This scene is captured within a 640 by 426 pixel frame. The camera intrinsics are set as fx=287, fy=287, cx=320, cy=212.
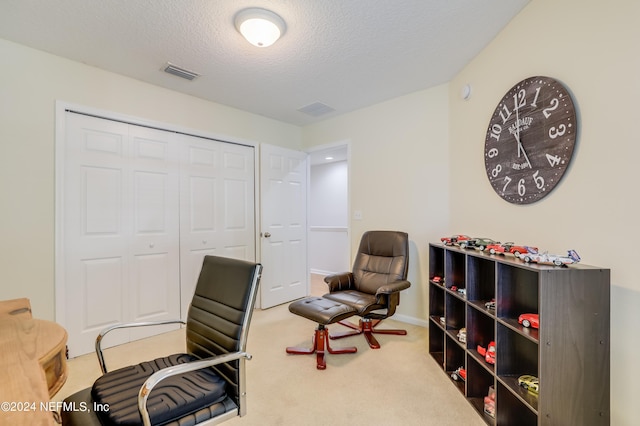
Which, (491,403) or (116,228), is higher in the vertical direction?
(116,228)

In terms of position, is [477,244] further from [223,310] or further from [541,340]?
[223,310]

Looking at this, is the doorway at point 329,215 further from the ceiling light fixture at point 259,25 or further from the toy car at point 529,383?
the toy car at point 529,383

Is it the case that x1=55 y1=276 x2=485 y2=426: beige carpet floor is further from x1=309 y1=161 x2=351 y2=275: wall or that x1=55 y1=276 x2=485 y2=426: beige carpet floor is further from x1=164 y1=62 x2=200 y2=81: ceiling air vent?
x1=309 y1=161 x2=351 y2=275: wall

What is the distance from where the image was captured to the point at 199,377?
49.6 inches

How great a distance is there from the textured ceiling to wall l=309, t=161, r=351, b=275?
8.60 feet

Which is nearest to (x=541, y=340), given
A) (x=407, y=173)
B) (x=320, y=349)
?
(x=320, y=349)

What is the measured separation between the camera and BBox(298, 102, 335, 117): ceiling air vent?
340 centimetres

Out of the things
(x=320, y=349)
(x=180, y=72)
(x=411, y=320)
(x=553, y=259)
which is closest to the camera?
(x=553, y=259)

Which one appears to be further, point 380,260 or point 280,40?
point 380,260

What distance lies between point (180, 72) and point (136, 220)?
1437 mm

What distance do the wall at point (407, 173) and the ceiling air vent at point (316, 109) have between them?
316mm

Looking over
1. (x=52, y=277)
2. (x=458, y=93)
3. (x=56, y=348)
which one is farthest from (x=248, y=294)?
(x=458, y=93)

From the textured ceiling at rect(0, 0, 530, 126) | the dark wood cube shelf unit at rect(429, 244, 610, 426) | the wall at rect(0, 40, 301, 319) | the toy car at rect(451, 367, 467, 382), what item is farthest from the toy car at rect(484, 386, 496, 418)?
the wall at rect(0, 40, 301, 319)

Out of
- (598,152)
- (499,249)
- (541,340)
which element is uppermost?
(598,152)
